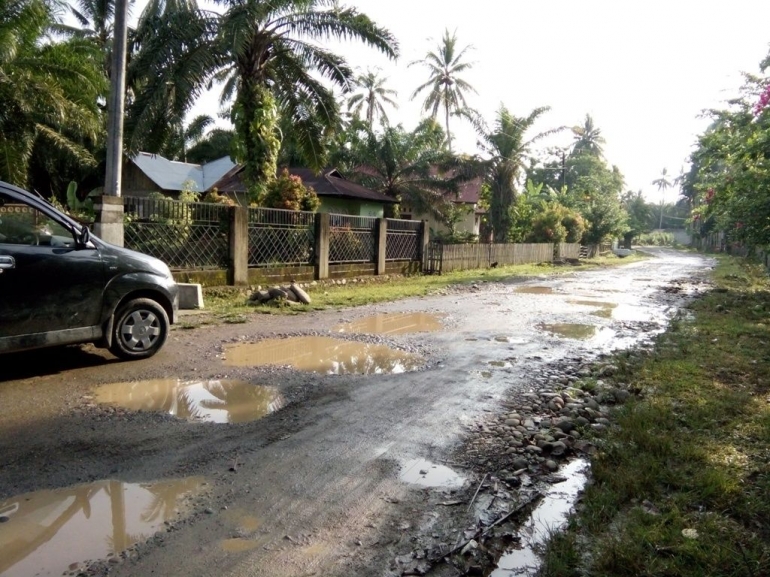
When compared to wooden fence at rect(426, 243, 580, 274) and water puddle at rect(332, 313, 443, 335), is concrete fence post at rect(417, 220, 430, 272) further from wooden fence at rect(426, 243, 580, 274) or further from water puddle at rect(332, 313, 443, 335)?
water puddle at rect(332, 313, 443, 335)

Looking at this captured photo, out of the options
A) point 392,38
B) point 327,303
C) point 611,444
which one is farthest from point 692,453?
point 392,38

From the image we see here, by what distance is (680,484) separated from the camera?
11.6 ft

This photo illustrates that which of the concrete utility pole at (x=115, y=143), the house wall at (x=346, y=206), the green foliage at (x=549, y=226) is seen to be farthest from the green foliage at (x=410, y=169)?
the concrete utility pole at (x=115, y=143)

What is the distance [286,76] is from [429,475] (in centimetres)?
1333

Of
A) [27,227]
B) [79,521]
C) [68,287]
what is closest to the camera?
[79,521]

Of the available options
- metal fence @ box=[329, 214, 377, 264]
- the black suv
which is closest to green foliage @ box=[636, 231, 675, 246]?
metal fence @ box=[329, 214, 377, 264]

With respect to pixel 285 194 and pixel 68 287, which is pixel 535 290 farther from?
pixel 68 287

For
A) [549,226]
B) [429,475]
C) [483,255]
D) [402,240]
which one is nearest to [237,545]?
[429,475]

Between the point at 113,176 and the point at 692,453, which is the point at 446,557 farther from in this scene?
the point at 113,176

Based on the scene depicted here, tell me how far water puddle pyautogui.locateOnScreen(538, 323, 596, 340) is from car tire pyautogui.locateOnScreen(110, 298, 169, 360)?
603 cm

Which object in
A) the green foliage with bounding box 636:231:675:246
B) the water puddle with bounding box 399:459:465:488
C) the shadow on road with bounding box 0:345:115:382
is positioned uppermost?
the green foliage with bounding box 636:231:675:246

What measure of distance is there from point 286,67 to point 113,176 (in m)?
6.63

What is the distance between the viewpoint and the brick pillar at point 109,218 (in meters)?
9.46

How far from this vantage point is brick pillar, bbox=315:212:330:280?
14422mm
